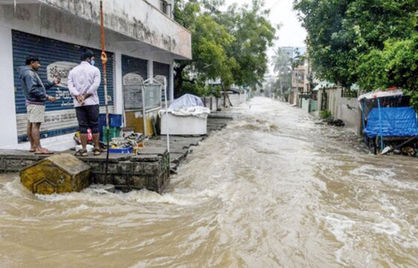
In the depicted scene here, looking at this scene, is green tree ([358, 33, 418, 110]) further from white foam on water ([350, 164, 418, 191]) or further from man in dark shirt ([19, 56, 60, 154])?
man in dark shirt ([19, 56, 60, 154])

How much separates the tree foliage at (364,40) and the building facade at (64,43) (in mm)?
5251

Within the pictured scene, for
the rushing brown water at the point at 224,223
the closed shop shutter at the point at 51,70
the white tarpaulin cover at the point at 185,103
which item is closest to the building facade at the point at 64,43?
the closed shop shutter at the point at 51,70

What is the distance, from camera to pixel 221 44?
59.0ft

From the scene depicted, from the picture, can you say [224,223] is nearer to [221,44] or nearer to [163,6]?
[163,6]

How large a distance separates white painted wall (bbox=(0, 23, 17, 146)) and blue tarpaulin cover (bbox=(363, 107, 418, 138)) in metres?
9.00

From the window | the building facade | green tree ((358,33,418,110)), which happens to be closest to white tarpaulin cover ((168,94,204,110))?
the building facade

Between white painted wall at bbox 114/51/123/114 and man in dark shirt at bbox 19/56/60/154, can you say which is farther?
white painted wall at bbox 114/51/123/114

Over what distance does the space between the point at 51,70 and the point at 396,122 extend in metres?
8.88

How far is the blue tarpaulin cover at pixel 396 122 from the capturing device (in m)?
9.36

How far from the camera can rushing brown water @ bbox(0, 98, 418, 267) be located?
3508 millimetres

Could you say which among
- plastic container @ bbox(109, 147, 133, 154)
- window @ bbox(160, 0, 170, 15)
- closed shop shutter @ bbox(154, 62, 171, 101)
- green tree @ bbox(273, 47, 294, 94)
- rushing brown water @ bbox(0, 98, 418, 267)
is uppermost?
green tree @ bbox(273, 47, 294, 94)

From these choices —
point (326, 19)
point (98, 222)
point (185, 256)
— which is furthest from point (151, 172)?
point (326, 19)

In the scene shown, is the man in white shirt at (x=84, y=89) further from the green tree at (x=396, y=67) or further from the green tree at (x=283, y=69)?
the green tree at (x=283, y=69)

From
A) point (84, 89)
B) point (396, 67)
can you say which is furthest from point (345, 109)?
point (84, 89)
